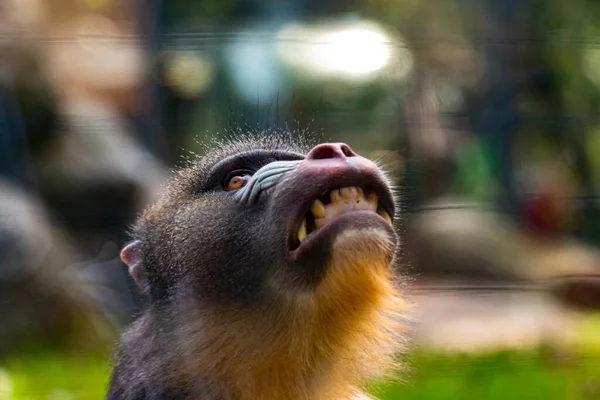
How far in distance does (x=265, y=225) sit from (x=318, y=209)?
0.45ft

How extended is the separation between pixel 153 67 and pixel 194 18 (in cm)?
20

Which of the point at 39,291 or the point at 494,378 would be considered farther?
the point at 39,291

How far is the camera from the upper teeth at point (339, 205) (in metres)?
1.50

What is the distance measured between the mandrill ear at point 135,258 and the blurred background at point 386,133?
310mm

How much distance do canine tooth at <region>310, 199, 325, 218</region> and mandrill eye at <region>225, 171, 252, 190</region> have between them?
0.28 meters

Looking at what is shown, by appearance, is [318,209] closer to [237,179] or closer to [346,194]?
[346,194]

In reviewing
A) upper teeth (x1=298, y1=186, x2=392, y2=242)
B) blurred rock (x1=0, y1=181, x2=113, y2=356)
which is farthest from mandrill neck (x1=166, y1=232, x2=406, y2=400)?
blurred rock (x1=0, y1=181, x2=113, y2=356)

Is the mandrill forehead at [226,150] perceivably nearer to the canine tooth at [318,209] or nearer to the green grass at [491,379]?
the canine tooth at [318,209]

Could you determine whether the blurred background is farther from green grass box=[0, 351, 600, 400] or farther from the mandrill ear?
the mandrill ear

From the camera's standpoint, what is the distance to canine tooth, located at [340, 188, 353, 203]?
1.50 m

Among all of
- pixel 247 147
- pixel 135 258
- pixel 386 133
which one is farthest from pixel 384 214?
pixel 386 133

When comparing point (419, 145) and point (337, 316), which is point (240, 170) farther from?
point (419, 145)

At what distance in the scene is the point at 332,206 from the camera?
150cm

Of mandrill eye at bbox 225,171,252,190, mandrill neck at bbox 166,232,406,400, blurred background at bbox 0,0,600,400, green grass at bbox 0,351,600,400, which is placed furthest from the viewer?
green grass at bbox 0,351,600,400
